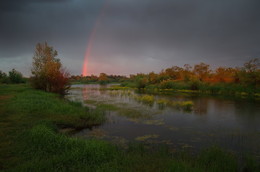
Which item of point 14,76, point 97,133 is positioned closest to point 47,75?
point 97,133

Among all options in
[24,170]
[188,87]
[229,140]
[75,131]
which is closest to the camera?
[24,170]

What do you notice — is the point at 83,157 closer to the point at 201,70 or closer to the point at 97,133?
the point at 97,133

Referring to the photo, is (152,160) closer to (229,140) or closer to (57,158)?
(57,158)

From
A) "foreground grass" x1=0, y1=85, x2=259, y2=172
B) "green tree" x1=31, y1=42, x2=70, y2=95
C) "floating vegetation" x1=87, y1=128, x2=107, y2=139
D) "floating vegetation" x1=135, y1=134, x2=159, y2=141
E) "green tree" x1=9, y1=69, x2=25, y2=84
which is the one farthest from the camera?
"green tree" x1=9, y1=69, x2=25, y2=84

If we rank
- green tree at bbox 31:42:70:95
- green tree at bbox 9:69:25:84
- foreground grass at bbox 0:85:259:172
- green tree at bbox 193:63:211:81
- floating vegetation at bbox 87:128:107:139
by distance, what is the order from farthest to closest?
green tree at bbox 193:63:211:81, green tree at bbox 9:69:25:84, green tree at bbox 31:42:70:95, floating vegetation at bbox 87:128:107:139, foreground grass at bbox 0:85:259:172

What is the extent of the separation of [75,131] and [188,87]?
4357 cm

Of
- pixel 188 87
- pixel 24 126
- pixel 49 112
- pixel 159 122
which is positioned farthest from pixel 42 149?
pixel 188 87

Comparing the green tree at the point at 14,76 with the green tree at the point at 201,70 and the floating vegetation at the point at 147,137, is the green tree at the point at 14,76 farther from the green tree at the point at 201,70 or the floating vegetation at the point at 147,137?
the green tree at the point at 201,70

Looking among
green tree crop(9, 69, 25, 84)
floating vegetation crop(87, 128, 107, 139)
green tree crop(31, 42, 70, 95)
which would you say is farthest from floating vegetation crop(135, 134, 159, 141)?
green tree crop(9, 69, 25, 84)

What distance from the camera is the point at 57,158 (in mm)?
4746

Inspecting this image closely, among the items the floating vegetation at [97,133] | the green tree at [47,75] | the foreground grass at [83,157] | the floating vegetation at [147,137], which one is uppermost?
the green tree at [47,75]

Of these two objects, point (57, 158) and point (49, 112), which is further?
point (49, 112)

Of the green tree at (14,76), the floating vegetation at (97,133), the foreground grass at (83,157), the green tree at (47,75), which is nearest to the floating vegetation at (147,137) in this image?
the foreground grass at (83,157)

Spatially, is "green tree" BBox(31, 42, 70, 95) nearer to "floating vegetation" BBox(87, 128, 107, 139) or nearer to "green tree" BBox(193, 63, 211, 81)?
"floating vegetation" BBox(87, 128, 107, 139)
